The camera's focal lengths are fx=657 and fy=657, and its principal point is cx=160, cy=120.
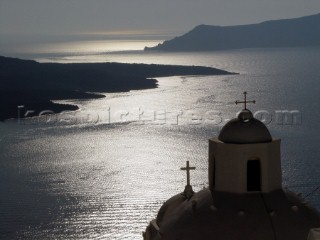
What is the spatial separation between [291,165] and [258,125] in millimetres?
23384

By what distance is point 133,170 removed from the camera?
31.1m

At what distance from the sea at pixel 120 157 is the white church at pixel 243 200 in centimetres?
1400

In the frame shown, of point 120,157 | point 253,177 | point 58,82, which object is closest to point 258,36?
point 58,82

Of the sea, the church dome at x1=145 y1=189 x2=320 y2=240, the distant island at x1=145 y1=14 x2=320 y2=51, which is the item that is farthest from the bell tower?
the distant island at x1=145 y1=14 x2=320 y2=51

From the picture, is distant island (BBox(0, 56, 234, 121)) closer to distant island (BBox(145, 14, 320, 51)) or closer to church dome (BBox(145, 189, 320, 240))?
church dome (BBox(145, 189, 320, 240))

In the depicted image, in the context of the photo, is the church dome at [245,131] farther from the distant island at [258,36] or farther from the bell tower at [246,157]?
the distant island at [258,36]

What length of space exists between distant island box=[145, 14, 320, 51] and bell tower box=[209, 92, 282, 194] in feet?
565

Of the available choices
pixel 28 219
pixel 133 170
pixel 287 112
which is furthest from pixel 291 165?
pixel 287 112

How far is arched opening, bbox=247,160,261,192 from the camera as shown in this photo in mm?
7664

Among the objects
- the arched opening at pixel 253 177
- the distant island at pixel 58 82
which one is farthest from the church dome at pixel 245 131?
the distant island at pixel 58 82

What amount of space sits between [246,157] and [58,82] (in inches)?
3025

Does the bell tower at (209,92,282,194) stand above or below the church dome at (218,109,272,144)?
below

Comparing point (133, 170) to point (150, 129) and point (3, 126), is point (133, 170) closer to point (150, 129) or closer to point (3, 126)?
point (150, 129)

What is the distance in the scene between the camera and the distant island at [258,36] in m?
177
